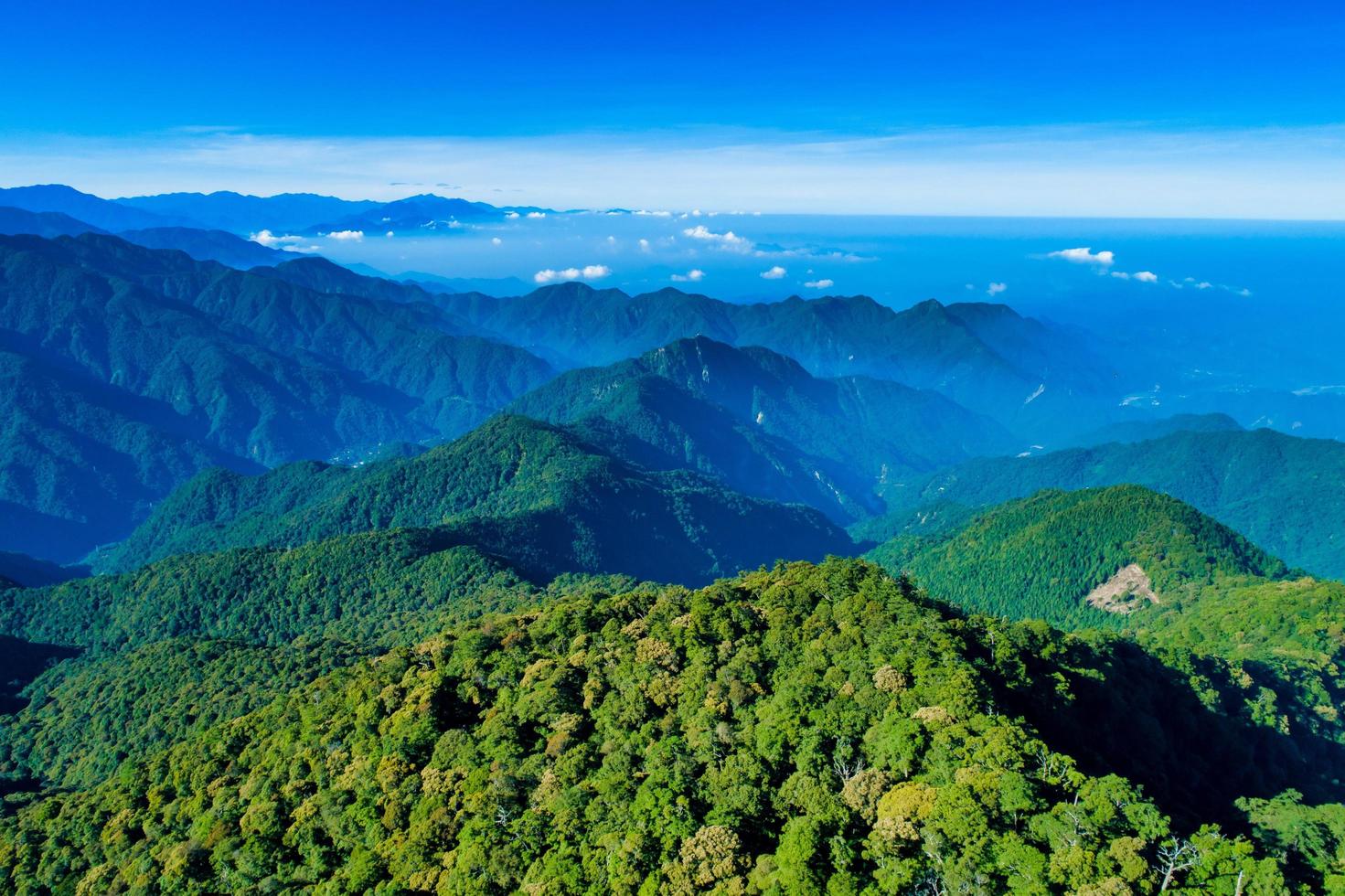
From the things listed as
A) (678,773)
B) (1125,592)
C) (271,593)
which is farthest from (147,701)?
(1125,592)

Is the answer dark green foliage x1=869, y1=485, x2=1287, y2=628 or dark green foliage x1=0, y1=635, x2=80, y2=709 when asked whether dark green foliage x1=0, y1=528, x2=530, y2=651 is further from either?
dark green foliage x1=869, y1=485, x2=1287, y2=628

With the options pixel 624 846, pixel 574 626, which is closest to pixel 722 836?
pixel 624 846

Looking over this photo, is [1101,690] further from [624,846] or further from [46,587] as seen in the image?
[46,587]

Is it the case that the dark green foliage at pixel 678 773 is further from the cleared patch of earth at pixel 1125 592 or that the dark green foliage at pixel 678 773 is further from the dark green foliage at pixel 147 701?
the cleared patch of earth at pixel 1125 592

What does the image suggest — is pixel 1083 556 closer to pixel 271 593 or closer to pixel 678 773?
pixel 678 773

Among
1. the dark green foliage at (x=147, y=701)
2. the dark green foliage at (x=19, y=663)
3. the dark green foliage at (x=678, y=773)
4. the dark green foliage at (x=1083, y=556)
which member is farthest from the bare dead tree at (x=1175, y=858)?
the dark green foliage at (x=19, y=663)

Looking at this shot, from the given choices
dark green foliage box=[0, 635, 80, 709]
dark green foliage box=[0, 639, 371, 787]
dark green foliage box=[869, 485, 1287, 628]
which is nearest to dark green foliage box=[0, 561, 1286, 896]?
dark green foliage box=[0, 639, 371, 787]
